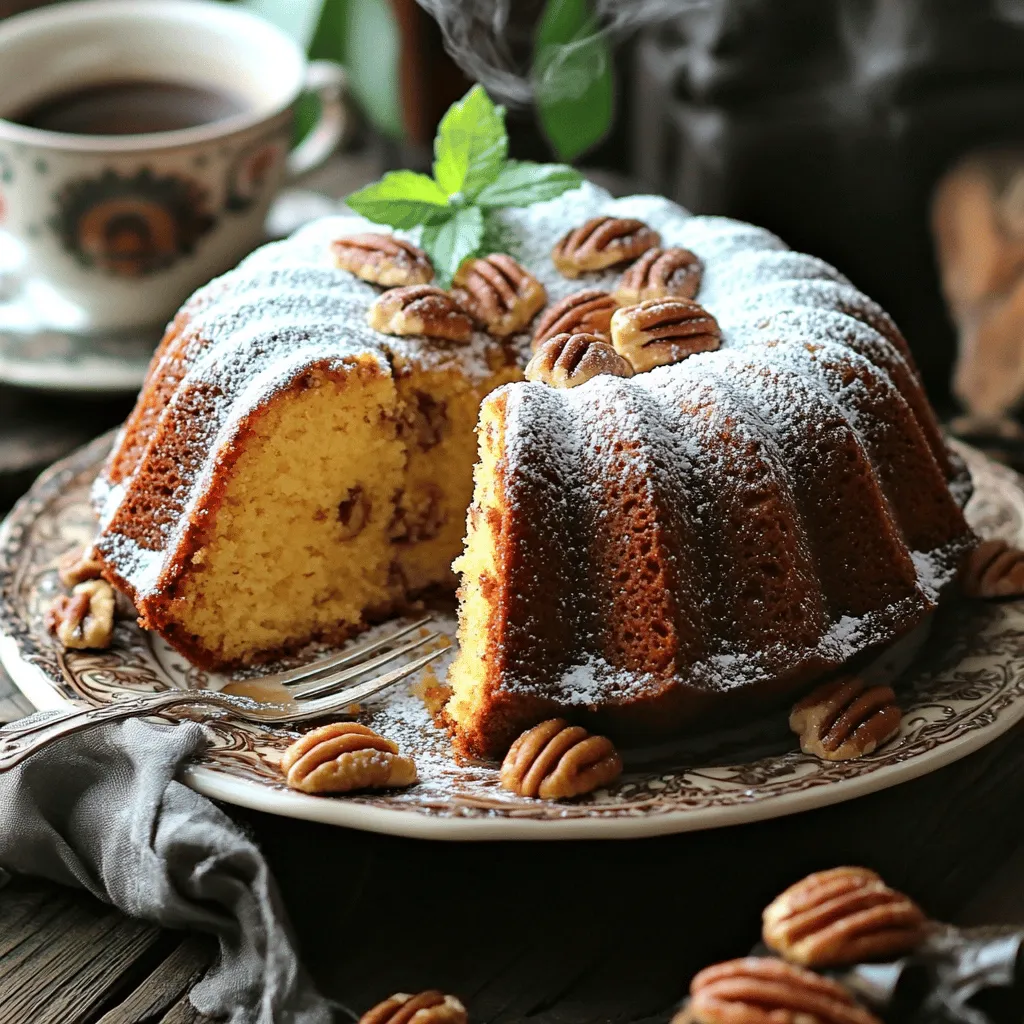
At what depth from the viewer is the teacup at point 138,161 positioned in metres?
2.74

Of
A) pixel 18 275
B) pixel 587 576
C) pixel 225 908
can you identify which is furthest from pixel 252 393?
Result: pixel 18 275

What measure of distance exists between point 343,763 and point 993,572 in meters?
1.02

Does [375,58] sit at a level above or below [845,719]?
above

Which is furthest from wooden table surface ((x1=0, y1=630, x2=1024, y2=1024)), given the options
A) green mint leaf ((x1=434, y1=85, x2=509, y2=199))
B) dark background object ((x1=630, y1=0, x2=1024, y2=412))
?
dark background object ((x1=630, y1=0, x2=1024, y2=412))

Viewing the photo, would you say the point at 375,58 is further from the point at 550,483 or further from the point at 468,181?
the point at 550,483

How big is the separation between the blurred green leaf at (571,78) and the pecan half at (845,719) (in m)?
1.32

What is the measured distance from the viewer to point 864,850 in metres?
1.77

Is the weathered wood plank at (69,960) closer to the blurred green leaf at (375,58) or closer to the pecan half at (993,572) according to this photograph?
the pecan half at (993,572)

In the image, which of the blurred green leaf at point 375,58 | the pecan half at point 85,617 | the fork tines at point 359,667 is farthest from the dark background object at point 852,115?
the pecan half at point 85,617

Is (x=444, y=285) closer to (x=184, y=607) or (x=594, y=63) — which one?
(x=184, y=607)

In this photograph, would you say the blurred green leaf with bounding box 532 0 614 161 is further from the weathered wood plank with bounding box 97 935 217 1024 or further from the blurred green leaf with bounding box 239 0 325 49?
the weathered wood plank with bounding box 97 935 217 1024

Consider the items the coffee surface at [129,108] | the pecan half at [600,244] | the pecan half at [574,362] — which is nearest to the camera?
the pecan half at [574,362]

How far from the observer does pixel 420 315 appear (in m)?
2.09

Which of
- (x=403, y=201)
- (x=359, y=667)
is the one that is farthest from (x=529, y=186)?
(x=359, y=667)
